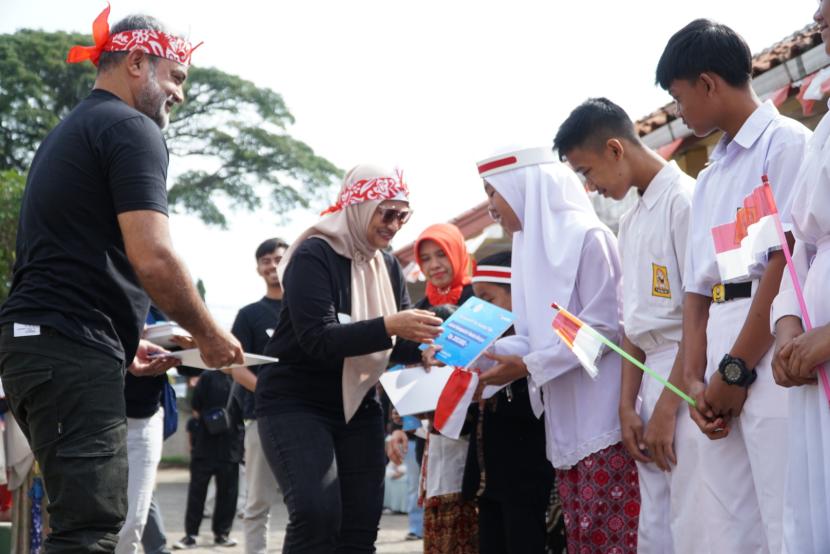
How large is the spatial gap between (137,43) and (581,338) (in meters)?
1.87

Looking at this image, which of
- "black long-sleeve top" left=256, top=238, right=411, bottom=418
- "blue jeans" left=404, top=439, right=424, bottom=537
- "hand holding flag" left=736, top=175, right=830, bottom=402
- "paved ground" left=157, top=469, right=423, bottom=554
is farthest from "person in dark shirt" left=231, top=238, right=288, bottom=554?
"hand holding flag" left=736, top=175, right=830, bottom=402

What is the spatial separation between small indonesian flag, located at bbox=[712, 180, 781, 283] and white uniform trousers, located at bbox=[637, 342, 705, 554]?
59cm

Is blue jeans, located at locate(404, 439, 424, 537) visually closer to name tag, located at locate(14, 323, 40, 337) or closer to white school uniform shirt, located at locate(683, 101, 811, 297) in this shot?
white school uniform shirt, located at locate(683, 101, 811, 297)

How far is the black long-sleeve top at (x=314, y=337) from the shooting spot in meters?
4.50

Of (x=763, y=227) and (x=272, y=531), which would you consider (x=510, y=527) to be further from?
(x=272, y=531)

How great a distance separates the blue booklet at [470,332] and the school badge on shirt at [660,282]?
69cm

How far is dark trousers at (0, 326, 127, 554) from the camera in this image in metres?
3.12

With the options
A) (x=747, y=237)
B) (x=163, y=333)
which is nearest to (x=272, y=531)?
(x=163, y=333)

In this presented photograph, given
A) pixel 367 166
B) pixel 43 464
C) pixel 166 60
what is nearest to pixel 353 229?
pixel 367 166

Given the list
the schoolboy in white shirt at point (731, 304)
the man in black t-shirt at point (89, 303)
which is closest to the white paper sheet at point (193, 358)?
the man in black t-shirt at point (89, 303)

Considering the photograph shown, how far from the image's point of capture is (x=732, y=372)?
3143 millimetres

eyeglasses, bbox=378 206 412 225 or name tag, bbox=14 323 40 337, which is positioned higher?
eyeglasses, bbox=378 206 412 225

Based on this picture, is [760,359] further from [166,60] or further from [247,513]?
[247,513]

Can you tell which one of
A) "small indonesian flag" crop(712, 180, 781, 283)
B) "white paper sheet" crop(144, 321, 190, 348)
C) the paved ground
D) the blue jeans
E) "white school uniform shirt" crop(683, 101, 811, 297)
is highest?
"white school uniform shirt" crop(683, 101, 811, 297)
